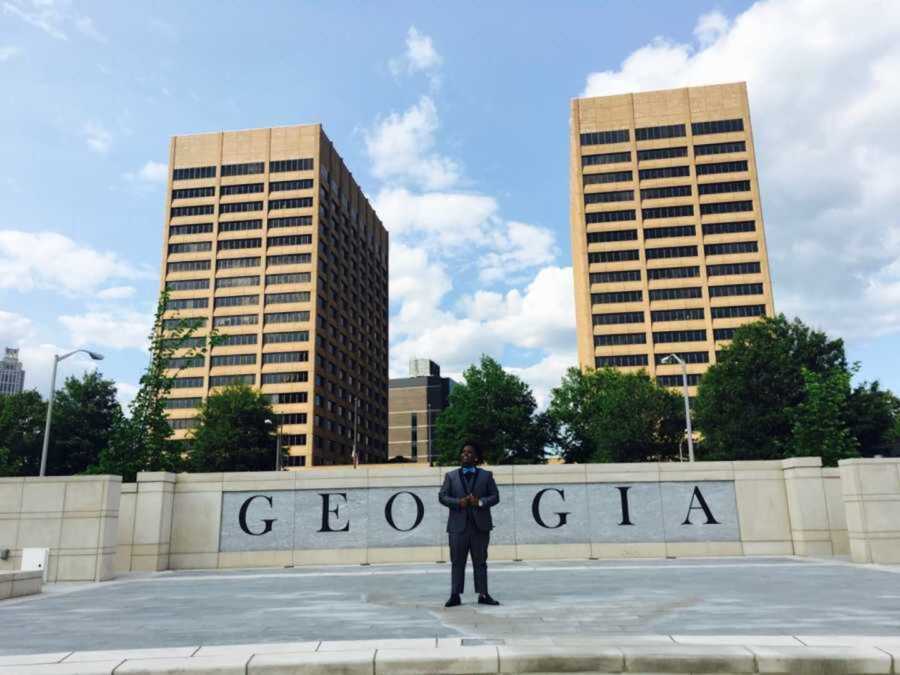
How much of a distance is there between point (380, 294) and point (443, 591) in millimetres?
116863

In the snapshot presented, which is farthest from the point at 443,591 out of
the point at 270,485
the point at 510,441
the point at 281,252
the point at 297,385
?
the point at 281,252

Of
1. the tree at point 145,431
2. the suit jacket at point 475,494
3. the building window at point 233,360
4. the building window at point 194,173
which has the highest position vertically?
the building window at point 194,173

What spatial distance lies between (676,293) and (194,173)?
229ft

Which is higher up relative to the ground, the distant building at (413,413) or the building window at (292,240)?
the building window at (292,240)

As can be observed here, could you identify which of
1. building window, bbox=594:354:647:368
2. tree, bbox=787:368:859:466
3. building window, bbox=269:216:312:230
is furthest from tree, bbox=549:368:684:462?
building window, bbox=269:216:312:230

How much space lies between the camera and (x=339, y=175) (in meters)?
101

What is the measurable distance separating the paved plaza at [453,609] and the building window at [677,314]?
73625 millimetres

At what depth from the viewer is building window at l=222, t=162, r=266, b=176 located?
92.7 m

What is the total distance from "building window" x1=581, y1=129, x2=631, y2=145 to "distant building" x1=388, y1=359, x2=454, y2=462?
73.7 meters

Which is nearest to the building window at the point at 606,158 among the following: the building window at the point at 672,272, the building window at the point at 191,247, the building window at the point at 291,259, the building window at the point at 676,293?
the building window at the point at 672,272

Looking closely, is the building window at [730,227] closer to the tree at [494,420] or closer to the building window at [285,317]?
the tree at [494,420]

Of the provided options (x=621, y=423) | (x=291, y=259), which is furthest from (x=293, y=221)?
(x=621, y=423)

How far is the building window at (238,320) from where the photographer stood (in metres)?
88.6

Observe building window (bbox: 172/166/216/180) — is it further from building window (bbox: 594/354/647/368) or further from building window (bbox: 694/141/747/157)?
building window (bbox: 694/141/747/157)
